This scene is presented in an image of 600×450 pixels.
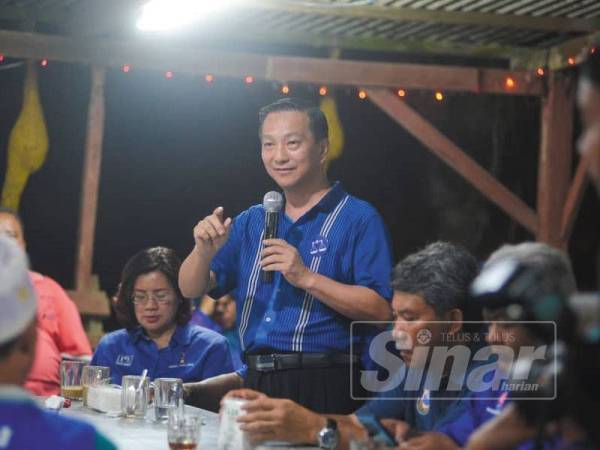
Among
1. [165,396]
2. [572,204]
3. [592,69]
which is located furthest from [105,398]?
[572,204]

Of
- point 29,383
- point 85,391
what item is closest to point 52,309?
point 29,383

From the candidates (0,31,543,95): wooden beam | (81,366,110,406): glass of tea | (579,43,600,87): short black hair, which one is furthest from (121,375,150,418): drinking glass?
(0,31,543,95): wooden beam

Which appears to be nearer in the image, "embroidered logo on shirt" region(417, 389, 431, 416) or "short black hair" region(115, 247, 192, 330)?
"embroidered logo on shirt" region(417, 389, 431, 416)

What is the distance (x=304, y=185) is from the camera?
3.68 meters

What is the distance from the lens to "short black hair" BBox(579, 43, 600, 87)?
152 centimetres

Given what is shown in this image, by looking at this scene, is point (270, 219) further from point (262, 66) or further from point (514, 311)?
point (262, 66)

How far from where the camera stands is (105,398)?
3.60 m

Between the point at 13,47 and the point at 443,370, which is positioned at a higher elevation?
the point at 13,47

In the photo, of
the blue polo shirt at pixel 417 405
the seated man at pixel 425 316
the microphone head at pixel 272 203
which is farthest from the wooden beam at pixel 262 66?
the blue polo shirt at pixel 417 405

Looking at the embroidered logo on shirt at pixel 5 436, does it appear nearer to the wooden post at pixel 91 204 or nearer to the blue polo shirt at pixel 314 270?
the blue polo shirt at pixel 314 270

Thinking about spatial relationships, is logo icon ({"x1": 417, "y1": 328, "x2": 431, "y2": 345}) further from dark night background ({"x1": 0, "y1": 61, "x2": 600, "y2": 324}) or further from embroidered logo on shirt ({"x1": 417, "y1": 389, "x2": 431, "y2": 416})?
dark night background ({"x1": 0, "y1": 61, "x2": 600, "y2": 324})

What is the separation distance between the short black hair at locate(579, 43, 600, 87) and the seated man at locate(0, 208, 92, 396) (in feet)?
12.2

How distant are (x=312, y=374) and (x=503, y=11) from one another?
11.9ft

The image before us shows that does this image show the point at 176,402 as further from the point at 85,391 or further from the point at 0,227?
the point at 0,227
